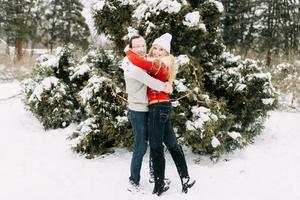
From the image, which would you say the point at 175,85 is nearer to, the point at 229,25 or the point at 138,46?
the point at 138,46

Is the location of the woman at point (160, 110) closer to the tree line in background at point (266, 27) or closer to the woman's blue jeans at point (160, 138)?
the woman's blue jeans at point (160, 138)

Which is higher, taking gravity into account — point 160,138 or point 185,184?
point 160,138

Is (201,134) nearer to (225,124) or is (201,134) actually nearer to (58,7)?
(225,124)

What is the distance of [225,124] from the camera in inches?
256

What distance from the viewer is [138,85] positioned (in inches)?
197

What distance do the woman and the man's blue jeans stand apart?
119 millimetres

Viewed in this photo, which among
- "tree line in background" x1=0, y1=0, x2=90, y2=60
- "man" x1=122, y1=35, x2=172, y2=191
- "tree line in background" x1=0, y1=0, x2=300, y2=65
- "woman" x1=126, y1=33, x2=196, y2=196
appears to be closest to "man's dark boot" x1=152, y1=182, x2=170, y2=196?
"woman" x1=126, y1=33, x2=196, y2=196

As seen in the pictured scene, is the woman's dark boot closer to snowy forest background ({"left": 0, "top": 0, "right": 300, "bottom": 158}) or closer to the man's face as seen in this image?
snowy forest background ({"left": 0, "top": 0, "right": 300, "bottom": 158})

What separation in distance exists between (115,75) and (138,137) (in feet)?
6.34

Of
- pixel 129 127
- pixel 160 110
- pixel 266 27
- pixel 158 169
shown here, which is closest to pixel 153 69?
pixel 160 110

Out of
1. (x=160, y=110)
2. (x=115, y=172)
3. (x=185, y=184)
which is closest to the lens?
(x=160, y=110)

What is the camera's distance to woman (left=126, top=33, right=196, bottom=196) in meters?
4.91

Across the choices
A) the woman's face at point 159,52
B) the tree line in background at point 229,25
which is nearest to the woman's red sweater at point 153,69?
the woman's face at point 159,52

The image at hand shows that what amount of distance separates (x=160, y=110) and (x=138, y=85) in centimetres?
37
